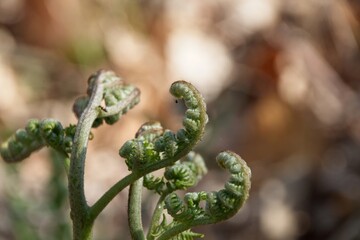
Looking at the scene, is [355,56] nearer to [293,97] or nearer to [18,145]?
[293,97]

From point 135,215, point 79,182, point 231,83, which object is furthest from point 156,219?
point 231,83

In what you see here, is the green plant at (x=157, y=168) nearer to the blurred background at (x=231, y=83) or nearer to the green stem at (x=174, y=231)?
the green stem at (x=174, y=231)

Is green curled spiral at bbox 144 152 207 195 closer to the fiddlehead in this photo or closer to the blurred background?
the fiddlehead

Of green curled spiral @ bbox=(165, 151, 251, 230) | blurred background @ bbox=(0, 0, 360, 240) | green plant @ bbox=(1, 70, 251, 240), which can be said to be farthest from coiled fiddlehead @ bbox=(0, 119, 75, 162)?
blurred background @ bbox=(0, 0, 360, 240)

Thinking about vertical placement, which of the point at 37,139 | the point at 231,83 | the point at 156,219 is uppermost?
the point at 231,83

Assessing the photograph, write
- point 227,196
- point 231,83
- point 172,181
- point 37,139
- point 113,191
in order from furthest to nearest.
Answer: point 231,83 → point 37,139 → point 172,181 → point 113,191 → point 227,196

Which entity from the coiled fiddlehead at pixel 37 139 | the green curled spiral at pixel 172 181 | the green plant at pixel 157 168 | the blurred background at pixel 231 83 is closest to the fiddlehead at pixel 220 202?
the green plant at pixel 157 168

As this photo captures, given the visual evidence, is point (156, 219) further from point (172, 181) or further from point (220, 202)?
point (220, 202)

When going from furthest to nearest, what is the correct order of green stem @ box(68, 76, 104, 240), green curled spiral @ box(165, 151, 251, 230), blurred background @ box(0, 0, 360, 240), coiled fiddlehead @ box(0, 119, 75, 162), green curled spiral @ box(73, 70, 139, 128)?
blurred background @ box(0, 0, 360, 240) → green curled spiral @ box(73, 70, 139, 128) → coiled fiddlehead @ box(0, 119, 75, 162) → green stem @ box(68, 76, 104, 240) → green curled spiral @ box(165, 151, 251, 230)
